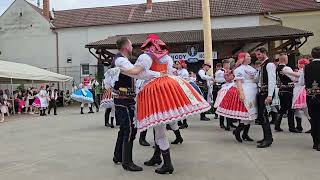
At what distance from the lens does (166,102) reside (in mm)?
5820

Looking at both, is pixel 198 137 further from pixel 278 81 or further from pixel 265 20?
pixel 265 20

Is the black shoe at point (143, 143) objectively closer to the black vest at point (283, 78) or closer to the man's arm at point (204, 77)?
the black vest at point (283, 78)

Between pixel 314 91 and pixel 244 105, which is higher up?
pixel 314 91

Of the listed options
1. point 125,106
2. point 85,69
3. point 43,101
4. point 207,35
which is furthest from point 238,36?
point 125,106

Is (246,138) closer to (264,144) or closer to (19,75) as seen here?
(264,144)

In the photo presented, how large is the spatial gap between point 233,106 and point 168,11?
31.2 metres

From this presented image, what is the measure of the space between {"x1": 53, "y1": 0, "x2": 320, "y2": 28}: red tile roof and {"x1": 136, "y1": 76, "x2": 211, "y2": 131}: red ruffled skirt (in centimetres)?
3133

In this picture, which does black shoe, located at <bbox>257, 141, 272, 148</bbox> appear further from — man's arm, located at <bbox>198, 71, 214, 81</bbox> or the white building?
the white building

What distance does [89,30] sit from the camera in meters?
39.4

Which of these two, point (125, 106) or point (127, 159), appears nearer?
point (127, 159)

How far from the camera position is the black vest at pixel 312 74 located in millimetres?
7602

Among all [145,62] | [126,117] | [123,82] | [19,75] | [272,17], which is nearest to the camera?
[145,62]

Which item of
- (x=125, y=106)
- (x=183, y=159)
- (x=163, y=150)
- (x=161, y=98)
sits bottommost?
(x=183, y=159)

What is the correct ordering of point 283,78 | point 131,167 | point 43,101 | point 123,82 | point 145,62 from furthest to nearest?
point 43,101 → point 283,78 → point 123,82 → point 131,167 → point 145,62
